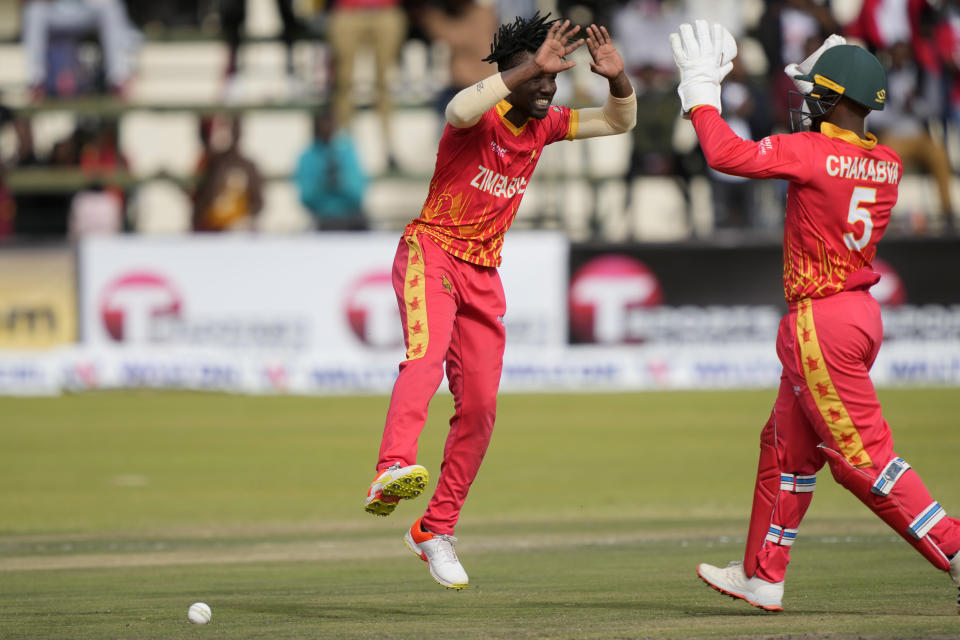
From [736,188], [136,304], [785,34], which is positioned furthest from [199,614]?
[785,34]

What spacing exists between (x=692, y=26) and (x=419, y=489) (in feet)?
7.47

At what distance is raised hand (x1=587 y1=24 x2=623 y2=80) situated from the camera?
6594mm

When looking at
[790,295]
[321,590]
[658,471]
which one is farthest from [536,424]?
[790,295]

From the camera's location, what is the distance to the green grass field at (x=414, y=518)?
237 inches

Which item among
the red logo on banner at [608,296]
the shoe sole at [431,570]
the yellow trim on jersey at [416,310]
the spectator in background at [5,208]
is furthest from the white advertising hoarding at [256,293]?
the yellow trim on jersey at [416,310]

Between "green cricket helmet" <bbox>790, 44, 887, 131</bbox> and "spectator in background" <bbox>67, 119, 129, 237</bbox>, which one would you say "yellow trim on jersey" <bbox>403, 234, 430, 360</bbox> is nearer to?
"green cricket helmet" <bbox>790, 44, 887, 131</bbox>

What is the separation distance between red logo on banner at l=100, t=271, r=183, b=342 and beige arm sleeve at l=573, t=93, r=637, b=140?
1055 centimetres

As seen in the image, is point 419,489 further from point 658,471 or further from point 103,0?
point 103,0

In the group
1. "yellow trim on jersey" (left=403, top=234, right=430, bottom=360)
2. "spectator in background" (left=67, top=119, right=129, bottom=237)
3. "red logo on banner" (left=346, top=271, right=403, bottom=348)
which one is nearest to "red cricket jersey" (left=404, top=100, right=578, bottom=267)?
"yellow trim on jersey" (left=403, top=234, right=430, bottom=360)

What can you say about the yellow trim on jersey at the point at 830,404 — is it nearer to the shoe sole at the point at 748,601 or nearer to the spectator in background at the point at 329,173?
the shoe sole at the point at 748,601

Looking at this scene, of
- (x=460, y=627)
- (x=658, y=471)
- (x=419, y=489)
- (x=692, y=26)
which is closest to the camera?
(x=460, y=627)

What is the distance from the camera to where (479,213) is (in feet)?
21.9

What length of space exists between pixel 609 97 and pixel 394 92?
1337 centimetres

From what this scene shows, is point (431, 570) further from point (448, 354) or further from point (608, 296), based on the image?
point (608, 296)
